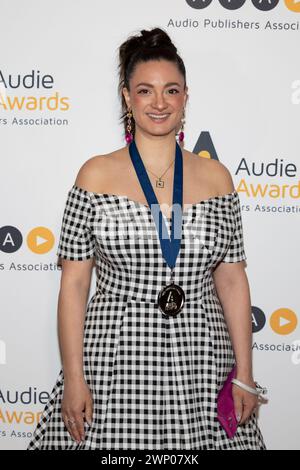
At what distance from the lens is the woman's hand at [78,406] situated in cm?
194

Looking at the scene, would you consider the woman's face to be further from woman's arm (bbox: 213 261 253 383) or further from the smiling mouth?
woman's arm (bbox: 213 261 253 383)

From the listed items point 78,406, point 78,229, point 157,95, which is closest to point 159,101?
point 157,95

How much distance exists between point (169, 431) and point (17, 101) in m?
1.37

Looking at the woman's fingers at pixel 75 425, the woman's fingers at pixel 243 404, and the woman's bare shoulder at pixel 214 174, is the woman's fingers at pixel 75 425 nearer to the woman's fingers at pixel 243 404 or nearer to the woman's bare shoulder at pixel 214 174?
the woman's fingers at pixel 243 404

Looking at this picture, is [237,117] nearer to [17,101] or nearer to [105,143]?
[105,143]

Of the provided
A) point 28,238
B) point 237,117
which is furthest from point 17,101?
point 237,117

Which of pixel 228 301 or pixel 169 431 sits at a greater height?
pixel 228 301

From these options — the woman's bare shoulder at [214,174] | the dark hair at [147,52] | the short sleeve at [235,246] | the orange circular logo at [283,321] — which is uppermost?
the dark hair at [147,52]

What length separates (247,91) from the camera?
8.11 ft

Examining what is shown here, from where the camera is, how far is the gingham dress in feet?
6.24

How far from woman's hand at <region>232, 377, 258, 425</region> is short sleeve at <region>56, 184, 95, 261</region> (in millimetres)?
638

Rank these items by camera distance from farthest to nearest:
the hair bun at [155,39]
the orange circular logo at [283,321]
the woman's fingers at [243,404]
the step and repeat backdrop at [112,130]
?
the orange circular logo at [283,321] < the step and repeat backdrop at [112,130] < the hair bun at [155,39] < the woman's fingers at [243,404]

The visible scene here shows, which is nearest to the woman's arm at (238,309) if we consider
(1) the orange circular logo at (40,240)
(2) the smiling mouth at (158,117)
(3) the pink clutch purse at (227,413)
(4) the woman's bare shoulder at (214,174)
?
(3) the pink clutch purse at (227,413)

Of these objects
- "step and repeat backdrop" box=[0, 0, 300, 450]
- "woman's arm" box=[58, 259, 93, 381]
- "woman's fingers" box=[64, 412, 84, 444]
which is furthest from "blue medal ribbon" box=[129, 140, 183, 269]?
"woman's fingers" box=[64, 412, 84, 444]
